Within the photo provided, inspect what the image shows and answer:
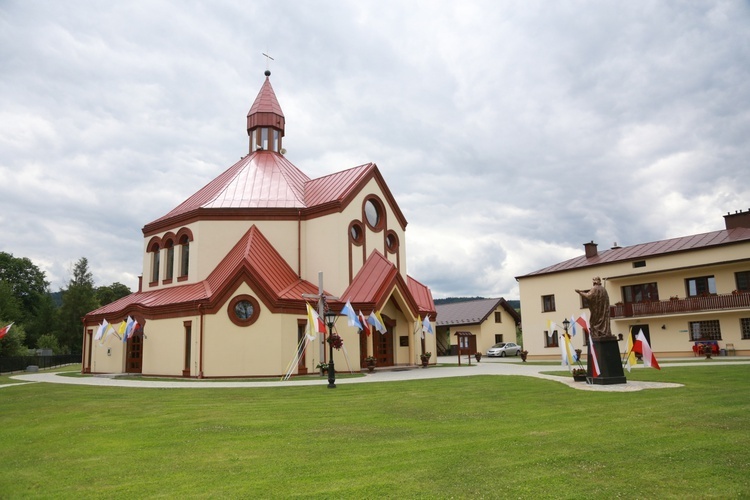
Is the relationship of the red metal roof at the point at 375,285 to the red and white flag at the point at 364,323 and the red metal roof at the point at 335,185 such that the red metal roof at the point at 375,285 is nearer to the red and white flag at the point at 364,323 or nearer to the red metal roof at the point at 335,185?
the red and white flag at the point at 364,323

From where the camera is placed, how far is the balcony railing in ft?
109

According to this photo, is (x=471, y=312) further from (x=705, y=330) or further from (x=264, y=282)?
(x=264, y=282)

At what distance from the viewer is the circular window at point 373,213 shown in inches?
1266

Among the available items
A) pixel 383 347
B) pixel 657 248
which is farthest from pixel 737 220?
pixel 383 347

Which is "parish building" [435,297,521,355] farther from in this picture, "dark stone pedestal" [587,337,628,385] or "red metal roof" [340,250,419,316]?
"dark stone pedestal" [587,337,628,385]

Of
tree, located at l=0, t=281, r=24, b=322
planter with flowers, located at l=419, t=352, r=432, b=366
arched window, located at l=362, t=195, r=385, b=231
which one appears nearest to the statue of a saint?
planter with flowers, located at l=419, t=352, r=432, b=366

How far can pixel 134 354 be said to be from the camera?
29.9 m

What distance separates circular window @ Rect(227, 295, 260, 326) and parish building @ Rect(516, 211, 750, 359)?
17498 mm

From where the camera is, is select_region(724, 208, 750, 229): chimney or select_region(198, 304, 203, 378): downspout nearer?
select_region(198, 304, 203, 378): downspout

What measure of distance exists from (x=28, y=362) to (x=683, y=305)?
44914 mm

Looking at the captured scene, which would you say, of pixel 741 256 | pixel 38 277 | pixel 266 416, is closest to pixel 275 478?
pixel 266 416

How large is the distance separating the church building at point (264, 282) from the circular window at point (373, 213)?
0.20 feet

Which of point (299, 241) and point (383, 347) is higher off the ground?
point (299, 241)

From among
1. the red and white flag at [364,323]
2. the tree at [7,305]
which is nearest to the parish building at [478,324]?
the red and white flag at [364,323]
